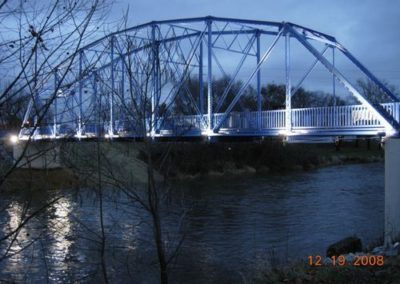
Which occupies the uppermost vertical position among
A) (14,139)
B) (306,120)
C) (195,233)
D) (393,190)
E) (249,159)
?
(306,120)

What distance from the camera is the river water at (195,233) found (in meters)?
11.7

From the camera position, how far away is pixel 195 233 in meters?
18.0

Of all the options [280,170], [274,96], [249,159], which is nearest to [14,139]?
[249,159]

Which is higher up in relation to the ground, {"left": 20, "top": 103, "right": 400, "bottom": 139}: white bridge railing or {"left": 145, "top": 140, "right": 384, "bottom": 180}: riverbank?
{"left": 20, "top": 103, "right": 400, "bottom": 139}: white bridge railing

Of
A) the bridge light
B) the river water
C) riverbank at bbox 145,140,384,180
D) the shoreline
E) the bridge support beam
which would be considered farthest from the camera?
riverbank at bbox 145,140,384,180

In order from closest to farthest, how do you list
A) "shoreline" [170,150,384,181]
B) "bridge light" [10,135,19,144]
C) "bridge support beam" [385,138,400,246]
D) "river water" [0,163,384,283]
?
1. "bridge light" [10,135,19,144]
2. "river water" [0,163,384,283]
3. "bridge support beam" [385,138,400,246]
4. "shoreline" [170,150,384,181]

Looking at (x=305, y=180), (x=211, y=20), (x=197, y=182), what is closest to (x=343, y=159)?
(x=305, y=180)

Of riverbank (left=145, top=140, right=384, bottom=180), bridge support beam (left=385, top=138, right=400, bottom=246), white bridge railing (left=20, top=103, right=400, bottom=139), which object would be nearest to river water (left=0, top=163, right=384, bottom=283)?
bridge support beam (left=385, top=138, right=400, bottom=246)

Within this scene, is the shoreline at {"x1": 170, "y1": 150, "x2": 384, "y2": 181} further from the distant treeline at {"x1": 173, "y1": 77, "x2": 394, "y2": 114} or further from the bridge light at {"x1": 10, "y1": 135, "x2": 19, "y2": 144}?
the bridge light at {"x1": 10, "y1": 135, "x2": 19, "y2": 144}

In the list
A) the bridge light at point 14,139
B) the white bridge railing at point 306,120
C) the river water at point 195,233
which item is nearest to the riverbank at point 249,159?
the white bridge railing at point 306,120

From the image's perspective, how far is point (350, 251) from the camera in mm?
12266

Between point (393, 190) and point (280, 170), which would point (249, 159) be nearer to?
point (280, 170)

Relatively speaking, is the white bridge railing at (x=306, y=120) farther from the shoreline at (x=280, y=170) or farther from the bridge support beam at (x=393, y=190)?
the shoreline at (x=280, y=170)

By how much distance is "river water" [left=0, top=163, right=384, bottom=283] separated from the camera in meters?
11.7
